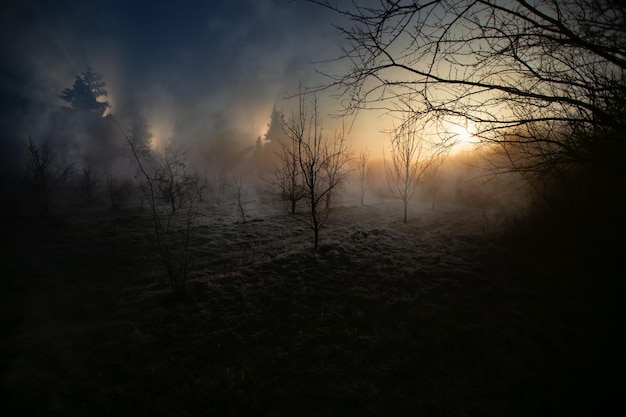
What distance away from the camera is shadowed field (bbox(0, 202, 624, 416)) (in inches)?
97.7

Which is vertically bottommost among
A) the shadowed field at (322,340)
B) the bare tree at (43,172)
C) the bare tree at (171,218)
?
the shadowed field at (322,340)

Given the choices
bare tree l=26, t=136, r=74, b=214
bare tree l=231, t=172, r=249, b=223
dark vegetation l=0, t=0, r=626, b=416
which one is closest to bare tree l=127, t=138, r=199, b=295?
dark vegetation l=0, t=0, r=626, b=416

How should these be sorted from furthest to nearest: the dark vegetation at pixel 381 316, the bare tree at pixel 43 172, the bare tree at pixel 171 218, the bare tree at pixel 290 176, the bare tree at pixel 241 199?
the bare tree at pixel 43 172 < the bare tree at pixel 241 199 < the bare tree at pixel 290 176 < the bare tree at pixel 171 218 < the dark vegetation at pixel 381 316

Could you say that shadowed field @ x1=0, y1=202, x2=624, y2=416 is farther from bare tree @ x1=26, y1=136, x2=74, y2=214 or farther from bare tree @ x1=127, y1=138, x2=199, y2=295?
bare tree @ x1=26, y1=136, x2=74, y2=214

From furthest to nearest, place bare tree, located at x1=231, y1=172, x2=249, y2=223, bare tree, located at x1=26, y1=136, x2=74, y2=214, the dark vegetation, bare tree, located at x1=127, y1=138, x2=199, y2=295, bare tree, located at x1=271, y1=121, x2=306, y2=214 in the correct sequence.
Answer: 1. bare tree, located at x1=26, y1=136, x2=74, y2=214
2. bare tree, located at x1=231, y1=172, x2=249, y2=223
3. bare tree, located at x1=271, y1=121, x2=306, y2=214
4. bare tree, located at x1=127, y1=138, x2=199, y2=295
5. the dark vegetation

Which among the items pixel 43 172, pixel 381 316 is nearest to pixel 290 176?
pixel 381 316

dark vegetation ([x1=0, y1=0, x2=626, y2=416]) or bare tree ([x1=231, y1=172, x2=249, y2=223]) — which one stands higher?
bare tree ([x1=231, y1=172, x2=249, y2=223])

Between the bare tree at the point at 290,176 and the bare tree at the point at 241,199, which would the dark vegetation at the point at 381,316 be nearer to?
the bare tree at the point at 290,176

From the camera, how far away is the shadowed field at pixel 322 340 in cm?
248

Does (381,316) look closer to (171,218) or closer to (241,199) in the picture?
(171,218)

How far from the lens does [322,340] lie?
353 cm

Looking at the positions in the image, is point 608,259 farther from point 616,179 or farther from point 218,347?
point 218,347

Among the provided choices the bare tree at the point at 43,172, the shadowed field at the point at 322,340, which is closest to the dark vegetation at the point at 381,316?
the shadowed field at the point at 322,340

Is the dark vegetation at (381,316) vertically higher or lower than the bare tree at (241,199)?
lower
